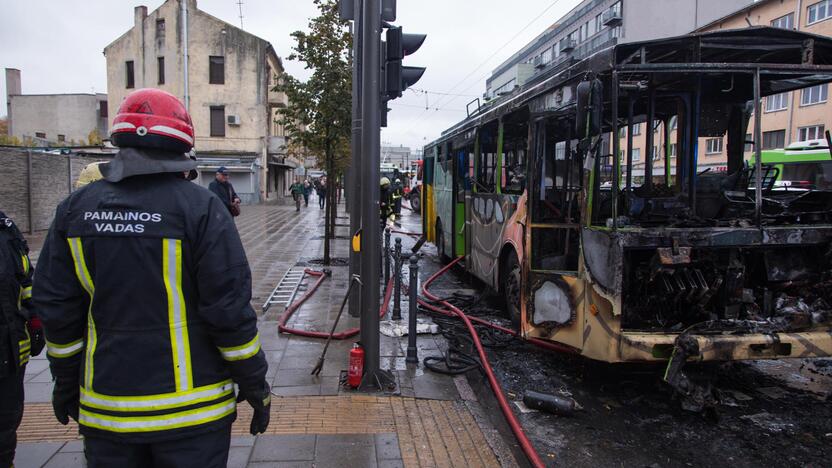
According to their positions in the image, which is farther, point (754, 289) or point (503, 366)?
point (503, 366)

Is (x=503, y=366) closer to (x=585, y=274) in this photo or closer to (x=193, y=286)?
(x=585, y=274)

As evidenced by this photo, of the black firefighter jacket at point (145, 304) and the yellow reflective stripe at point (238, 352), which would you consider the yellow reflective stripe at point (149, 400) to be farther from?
the yellow reflective stripe at point (238, 352)

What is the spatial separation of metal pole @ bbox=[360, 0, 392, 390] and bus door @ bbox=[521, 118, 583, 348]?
1.56 metres

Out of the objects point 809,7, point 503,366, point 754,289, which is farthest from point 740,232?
point 809,7

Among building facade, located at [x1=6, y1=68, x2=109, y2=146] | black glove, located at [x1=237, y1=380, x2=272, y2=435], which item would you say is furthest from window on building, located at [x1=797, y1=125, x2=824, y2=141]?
building facade, located at [x1=6, y1=68, x2=109, y2=146]

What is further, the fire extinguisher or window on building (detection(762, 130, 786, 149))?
window on building (detection(762, 130, 786, 149))

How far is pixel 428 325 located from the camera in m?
7.00

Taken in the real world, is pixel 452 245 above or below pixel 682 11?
below

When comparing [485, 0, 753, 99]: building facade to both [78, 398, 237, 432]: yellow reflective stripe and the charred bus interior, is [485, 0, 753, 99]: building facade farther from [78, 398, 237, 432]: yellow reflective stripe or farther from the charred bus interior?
[78, 398, 237, 432]: yellow reflective stripe

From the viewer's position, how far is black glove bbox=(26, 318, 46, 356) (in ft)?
9.61

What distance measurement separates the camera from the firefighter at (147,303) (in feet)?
6.63

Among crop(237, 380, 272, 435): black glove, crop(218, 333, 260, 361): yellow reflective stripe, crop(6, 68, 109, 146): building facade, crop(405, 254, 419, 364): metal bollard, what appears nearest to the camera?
crop(218, 333, 260, 361): yellow reflective stripe

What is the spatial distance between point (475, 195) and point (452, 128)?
2.39 metres

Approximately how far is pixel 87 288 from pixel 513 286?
5399mm
